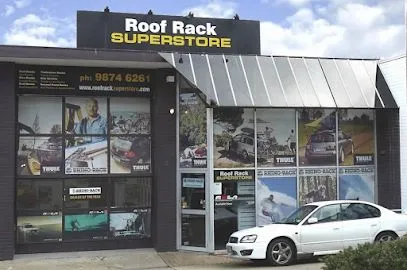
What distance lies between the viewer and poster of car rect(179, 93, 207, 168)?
14391 mm

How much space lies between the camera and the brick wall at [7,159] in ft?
43.9

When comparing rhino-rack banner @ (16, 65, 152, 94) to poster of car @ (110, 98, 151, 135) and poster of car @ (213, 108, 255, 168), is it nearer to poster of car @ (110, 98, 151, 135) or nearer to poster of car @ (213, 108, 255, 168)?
poster of car @ (110, 98, 151, 135)

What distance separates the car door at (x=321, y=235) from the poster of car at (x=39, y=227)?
6.18m

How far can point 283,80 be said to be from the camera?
47.9 feet

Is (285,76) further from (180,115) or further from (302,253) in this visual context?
(302,253)

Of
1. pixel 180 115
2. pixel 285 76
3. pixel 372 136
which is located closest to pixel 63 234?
pixel 180 115

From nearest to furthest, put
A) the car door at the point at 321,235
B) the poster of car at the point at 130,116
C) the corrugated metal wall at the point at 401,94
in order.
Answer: the car door at the point at 321,235
the corrugated metal wall at the point at 401,94
the poster of car at the point at 130,116

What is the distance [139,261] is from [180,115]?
3.84 m

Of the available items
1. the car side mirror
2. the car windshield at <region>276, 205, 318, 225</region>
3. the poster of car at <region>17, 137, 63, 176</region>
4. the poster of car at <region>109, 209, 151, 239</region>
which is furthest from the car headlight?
the poster of car at <region>17, 137, 63, 176</region>

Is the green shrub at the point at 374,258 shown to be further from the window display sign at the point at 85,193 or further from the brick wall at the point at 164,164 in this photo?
the window display sign at the point at 85,193

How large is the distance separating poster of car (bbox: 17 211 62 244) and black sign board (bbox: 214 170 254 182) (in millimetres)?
4125

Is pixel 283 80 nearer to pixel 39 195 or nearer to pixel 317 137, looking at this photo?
pixel 317 137

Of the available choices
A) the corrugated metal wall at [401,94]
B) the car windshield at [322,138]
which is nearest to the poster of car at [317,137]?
the car windshield at [322,138]

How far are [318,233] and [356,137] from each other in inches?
166
